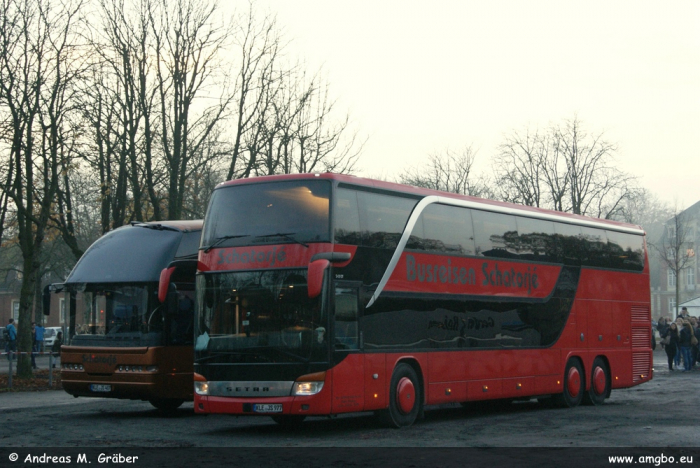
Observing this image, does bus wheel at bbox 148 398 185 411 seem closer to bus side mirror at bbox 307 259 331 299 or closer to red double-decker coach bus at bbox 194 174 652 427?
red double-decker coach bus at bbox 194 174 652 427

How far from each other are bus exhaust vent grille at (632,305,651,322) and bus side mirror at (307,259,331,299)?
1148 centimetres

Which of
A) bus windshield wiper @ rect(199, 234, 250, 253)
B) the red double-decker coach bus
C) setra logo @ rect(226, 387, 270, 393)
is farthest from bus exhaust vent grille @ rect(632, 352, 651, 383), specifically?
bus windshield wiper @ rect(199, 234, 250, 253)

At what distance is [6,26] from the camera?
25.8 meters

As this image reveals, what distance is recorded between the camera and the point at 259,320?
47.3 ft

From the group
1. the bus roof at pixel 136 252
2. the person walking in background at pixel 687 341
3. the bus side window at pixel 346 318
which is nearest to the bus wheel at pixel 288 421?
the bus side window at pixel 346 318

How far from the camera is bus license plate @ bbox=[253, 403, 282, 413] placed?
13992 millimetres

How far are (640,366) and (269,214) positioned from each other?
12.0 m

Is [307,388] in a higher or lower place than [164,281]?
lower

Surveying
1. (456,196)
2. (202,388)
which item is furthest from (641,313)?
(202,388)

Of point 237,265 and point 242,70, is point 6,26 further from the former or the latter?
point 237,265

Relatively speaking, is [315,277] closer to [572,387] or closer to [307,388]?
[307,388]

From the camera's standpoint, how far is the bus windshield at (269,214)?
14242mm

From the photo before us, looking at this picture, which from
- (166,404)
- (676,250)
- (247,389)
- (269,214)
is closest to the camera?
(247,389)

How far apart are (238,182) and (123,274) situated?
13.1 ft
